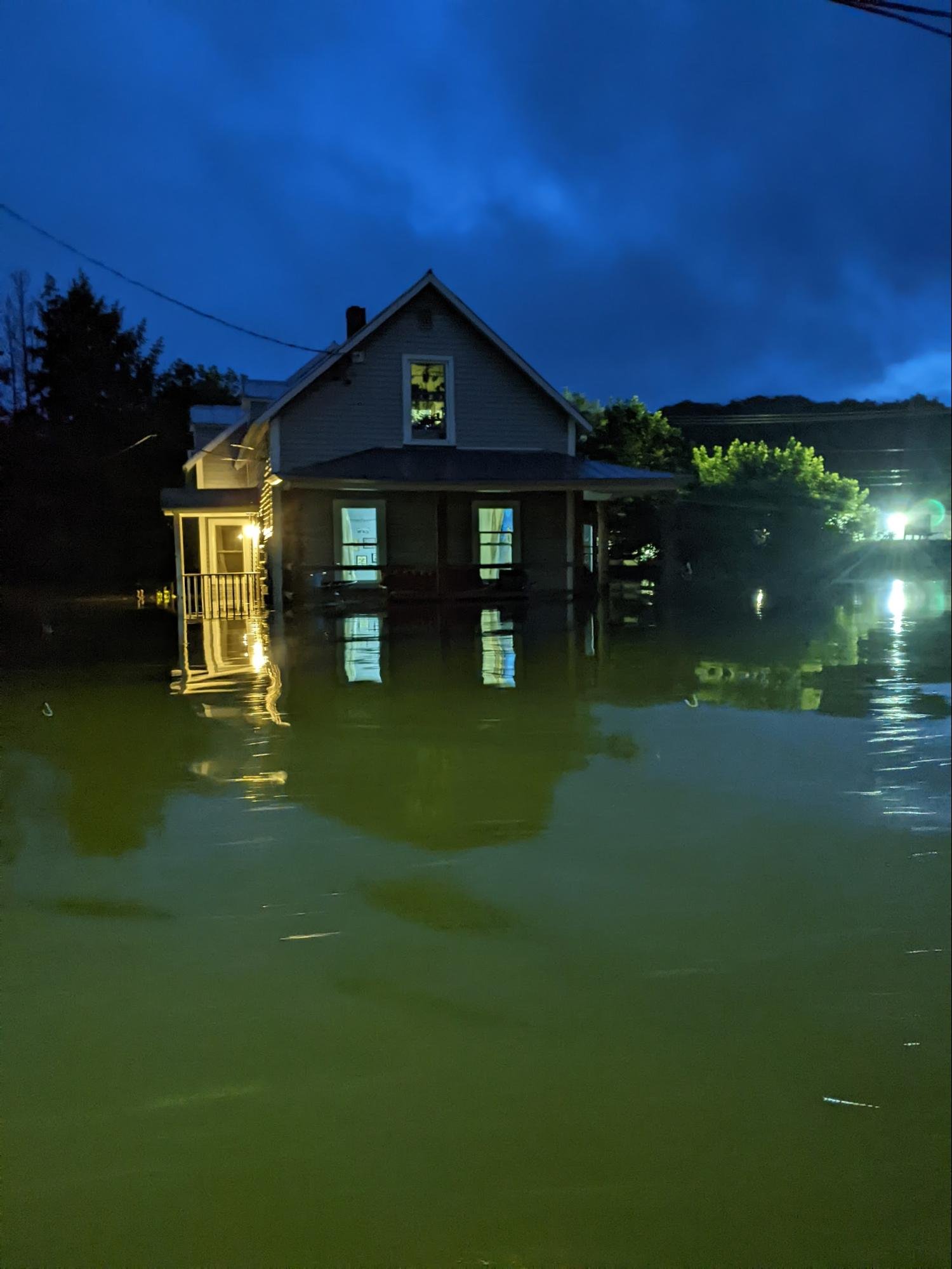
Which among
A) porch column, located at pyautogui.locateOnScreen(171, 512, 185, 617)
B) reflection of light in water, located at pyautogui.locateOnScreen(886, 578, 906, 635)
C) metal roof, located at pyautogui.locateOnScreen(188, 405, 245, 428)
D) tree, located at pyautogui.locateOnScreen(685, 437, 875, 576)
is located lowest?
reflection of light in water, located at pyautogui.locateOnScreen(886, 578, 906, 635)

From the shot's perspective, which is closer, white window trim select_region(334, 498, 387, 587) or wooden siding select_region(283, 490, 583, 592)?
wooden siding select_region(283, 490, 583, 592)

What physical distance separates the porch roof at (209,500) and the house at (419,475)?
73 mm

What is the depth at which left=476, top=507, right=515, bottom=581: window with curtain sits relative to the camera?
777 inches

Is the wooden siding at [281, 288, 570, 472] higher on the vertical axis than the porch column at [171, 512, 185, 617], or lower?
higher

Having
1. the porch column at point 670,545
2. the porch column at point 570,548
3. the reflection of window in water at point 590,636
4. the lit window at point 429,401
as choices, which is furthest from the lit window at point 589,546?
the reflection of window in water at point 590,636

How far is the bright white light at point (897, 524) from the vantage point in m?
30.5

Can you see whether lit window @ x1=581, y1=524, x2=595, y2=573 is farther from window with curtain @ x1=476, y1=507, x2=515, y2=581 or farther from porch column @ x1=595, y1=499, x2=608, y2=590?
window with curtain @ x1=476, y1=507, x2=515, y2=581

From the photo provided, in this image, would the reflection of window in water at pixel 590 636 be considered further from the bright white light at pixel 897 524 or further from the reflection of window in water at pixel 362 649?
the bright white light at pixel 897 524

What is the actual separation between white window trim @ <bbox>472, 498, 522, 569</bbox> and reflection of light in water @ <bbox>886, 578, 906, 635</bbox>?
7.22 meters

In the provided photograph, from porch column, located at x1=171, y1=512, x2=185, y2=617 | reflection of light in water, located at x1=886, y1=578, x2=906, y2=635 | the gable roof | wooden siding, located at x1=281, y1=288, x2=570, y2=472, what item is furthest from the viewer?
wooden siding, located at x1=281, y1=288, x2=570, y2=472

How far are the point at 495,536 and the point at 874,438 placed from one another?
1159 inches

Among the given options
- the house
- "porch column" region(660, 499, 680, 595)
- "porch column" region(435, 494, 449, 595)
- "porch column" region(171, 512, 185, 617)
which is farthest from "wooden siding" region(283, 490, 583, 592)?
"porch column" region(660, 499, 680, 595)

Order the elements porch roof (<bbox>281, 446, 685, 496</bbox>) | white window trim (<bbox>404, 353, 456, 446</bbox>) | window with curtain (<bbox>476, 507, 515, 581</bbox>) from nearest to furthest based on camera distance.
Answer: porch roof (<bbox>281, 446, 685, 496</bbox>) → white window trim (<bbox>404, 353, 456, 446</bbox>) → window with curtain (<bbox>476, 507, 515, 581</bbox>)

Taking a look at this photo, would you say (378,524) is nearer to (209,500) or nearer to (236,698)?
(209,500)
